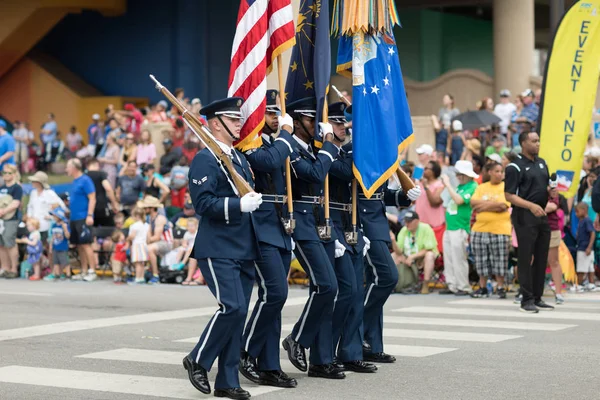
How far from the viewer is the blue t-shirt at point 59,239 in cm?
1936

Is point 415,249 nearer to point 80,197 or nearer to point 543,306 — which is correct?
point 543,306

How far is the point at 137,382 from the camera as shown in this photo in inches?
336

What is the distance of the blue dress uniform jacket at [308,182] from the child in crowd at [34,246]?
11790mm

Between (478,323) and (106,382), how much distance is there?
5.14 metres

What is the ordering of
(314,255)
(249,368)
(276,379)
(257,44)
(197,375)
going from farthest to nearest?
(257,44) < (314,255) < (249,368) < (276,379) < (197,375)

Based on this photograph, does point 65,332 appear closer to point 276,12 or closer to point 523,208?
point 276,12

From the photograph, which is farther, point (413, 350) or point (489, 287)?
point (489, 287)

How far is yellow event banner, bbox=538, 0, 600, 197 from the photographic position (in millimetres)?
15602

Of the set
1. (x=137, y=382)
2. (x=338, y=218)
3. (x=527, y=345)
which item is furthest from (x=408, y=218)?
(x=137, y=382)

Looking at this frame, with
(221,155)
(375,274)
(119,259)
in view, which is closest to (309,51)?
(375,274)

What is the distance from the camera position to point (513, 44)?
92.3 ft

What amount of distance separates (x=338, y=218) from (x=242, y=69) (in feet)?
4.76

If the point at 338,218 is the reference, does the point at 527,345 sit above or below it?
below

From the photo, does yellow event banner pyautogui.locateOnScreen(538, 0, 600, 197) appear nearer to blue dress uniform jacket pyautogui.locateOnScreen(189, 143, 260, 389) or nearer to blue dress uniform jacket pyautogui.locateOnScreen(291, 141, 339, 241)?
blue dress uniform jacket pyautogui.locateOnScreen(291, 141, 339, 241)
